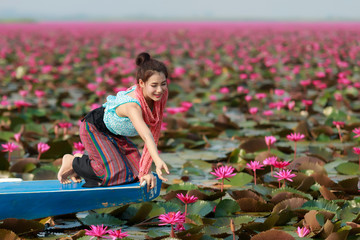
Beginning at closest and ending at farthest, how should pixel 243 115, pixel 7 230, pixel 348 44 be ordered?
pixel 7 230 < pixel 243 115 < pixel 348 44

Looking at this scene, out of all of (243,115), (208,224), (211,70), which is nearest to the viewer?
(208,224)

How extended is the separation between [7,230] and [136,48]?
13.9 m

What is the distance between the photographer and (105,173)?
292 centimetres

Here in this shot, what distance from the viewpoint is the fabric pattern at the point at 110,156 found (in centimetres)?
291

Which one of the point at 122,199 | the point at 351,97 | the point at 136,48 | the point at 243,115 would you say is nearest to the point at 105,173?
the point at 122,199

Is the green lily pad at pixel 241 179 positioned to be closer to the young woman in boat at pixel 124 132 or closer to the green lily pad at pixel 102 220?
the young woman in boat at pixel 124 132

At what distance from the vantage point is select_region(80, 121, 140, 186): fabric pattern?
291 centimetres

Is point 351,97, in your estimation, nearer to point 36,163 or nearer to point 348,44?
point 36,163

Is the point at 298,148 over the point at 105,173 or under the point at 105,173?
under

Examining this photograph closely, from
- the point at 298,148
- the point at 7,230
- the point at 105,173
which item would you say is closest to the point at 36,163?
the point at 105,173

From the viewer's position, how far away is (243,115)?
6.14 meters

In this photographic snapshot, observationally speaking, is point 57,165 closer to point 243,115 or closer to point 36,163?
point 36,163

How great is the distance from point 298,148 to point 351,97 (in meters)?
2.47

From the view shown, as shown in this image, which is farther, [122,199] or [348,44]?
[348,44]
